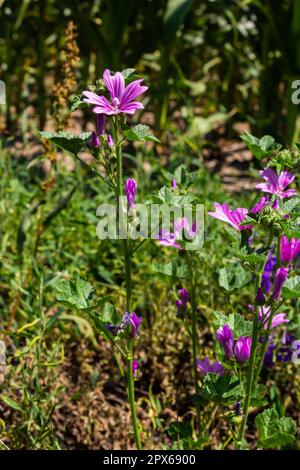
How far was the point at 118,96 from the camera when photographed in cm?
130

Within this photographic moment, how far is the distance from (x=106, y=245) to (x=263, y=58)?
6.41 ft

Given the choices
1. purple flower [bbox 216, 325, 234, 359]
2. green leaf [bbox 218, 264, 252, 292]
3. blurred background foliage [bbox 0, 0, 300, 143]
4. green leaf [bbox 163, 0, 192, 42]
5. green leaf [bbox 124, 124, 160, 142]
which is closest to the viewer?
green leaf [bbox 124, 124, 160, 142]

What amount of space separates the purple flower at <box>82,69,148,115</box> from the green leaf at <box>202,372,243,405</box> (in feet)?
1.73

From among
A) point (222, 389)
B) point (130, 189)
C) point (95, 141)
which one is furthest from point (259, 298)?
point (95, 141)

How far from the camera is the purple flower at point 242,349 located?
4.52 feet

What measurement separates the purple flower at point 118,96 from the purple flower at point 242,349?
0.48m

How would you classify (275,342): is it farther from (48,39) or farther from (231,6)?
(48,39)

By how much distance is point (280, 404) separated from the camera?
188 centimetres

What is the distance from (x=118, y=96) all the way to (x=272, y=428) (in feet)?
2.23

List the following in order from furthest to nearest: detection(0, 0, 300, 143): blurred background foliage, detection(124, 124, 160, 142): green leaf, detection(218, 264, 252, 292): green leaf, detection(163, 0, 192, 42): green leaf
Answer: detection(0, 0, 300, 143): blurred background foliage < detection(163, 0, 192, 42): green leaf < detection(218, 264, 252, 292): green leaf < detection(124, 124, 160, 142): green leaf

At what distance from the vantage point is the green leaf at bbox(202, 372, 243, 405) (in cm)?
136

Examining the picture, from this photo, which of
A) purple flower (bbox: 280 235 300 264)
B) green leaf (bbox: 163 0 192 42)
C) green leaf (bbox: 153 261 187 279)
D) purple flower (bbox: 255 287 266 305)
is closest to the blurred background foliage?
green leaf (bbox: 163 0 192 42)

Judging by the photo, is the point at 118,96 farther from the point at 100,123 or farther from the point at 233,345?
the point at 233,345

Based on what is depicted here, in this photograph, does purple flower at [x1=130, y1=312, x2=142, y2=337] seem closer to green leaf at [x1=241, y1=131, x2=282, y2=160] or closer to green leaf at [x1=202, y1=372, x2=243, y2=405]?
green leaf at [x1=202, y1=372, x2=243, y2=405]
